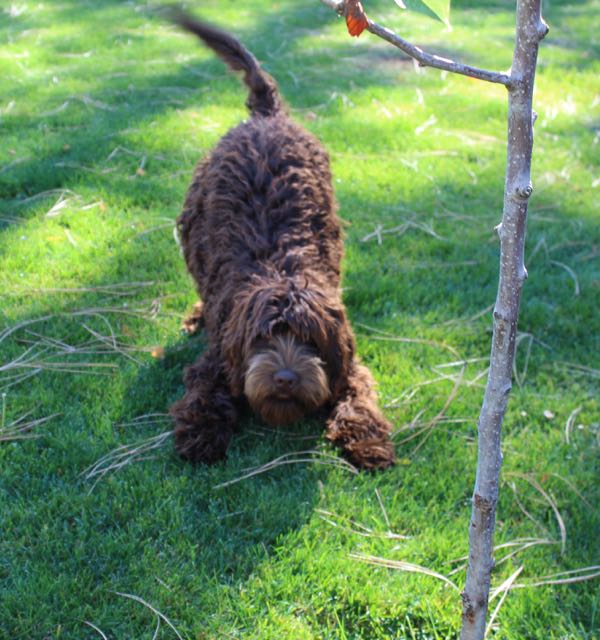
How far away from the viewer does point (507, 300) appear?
1.68m

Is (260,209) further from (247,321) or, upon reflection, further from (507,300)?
(507,300)

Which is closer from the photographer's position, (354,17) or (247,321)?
(354,17)

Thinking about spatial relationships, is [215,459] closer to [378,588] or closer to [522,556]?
[378,588]

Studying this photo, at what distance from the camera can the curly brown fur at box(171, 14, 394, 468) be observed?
344 cm

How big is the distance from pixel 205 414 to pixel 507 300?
209 cm

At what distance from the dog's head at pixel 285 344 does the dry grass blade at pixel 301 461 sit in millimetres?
164

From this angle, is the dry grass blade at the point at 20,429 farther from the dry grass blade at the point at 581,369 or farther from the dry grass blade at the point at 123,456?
the dry grass blade at the point at 581,369

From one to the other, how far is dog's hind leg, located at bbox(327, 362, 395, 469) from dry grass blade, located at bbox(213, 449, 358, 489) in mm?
47

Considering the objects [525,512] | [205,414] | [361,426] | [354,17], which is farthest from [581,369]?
[354,17]

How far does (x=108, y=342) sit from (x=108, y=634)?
187 centimetres

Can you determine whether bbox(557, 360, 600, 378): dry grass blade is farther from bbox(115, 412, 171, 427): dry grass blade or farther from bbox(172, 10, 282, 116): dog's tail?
bbox(172, 10, 282, 116): dog's tail

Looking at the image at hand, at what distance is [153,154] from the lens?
618 centimetres

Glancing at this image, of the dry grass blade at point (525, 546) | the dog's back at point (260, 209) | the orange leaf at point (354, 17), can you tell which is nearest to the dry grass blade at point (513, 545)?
the dry grass blade at point (525, 546)

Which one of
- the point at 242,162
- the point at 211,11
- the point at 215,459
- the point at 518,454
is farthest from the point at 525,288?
the point at 211,11
